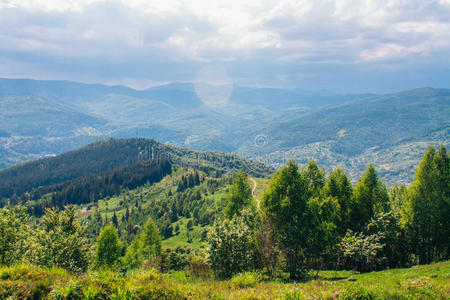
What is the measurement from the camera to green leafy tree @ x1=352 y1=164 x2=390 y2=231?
142ft

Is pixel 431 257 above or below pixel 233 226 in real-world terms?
below

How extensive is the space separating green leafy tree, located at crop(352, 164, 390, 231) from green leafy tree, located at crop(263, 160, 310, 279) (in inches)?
637

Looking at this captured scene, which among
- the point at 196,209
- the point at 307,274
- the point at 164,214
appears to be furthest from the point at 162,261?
the point at 164,214

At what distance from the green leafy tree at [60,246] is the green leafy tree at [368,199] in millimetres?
41948

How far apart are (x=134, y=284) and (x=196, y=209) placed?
144 metres

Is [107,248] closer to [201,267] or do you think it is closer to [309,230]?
[201,267]

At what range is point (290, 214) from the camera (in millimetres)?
32156

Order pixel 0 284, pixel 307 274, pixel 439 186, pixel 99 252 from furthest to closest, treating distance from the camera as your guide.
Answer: pixel 99 252 → pixel 439 186 → pixel 307 274 → pixel 0 284

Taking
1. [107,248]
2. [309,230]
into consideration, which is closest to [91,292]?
[309,230]

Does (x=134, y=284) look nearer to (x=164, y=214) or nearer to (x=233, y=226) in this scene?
(x=233, y=226)

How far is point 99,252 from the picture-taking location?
66.1 meters

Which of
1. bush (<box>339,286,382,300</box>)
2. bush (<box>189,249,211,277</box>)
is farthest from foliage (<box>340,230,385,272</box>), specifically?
bush (<box>189,249,211,277</box>)

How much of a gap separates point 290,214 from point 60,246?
32990 mm

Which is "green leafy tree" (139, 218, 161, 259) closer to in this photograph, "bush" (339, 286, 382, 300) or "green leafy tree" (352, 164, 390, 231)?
"green leafy tree" (352, 164, 390, 231)
